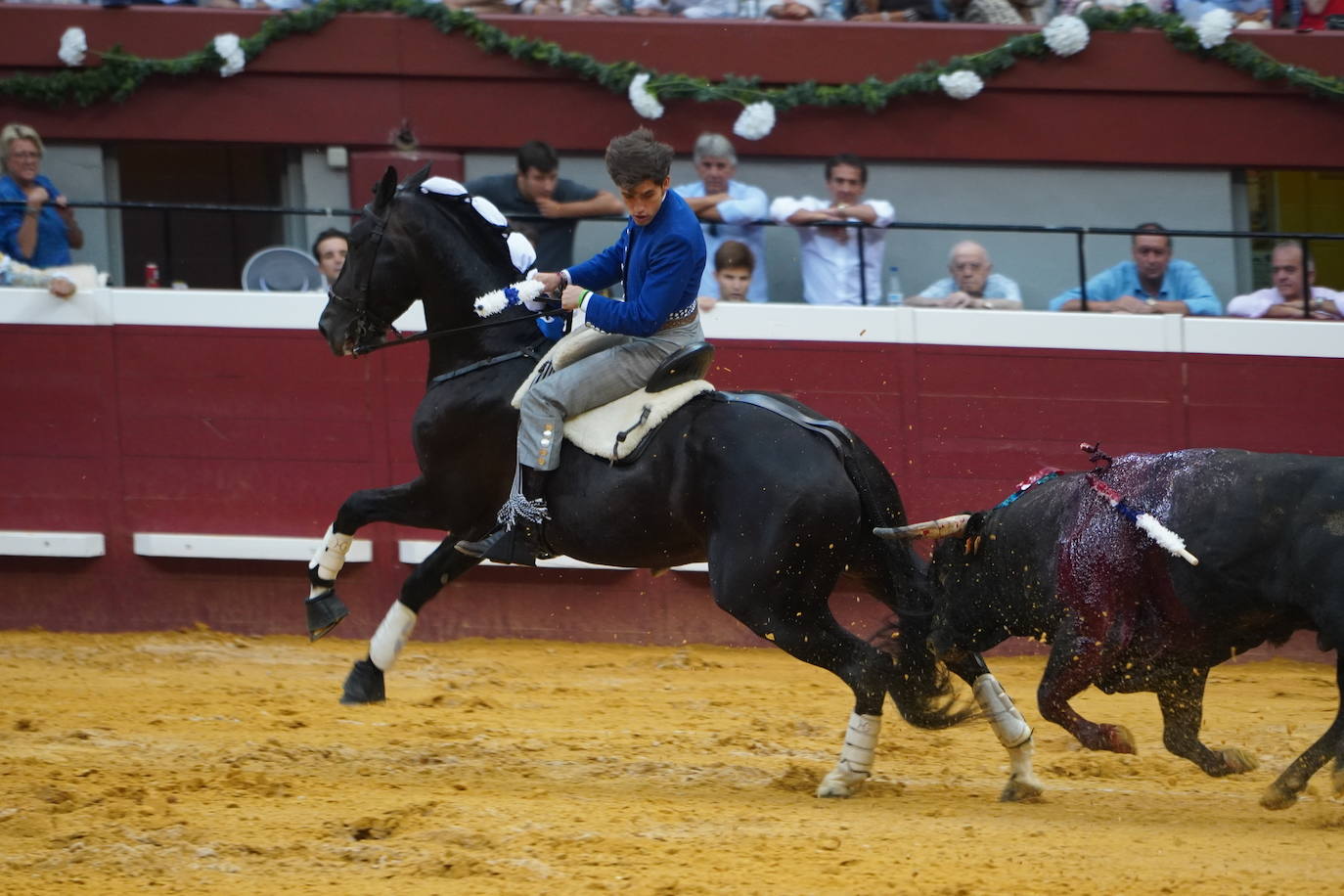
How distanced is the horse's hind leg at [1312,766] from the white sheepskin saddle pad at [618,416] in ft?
7.26

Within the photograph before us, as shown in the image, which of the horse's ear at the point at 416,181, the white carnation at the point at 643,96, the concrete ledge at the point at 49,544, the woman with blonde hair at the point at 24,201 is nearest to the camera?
the horse's ear at the point at 416,181

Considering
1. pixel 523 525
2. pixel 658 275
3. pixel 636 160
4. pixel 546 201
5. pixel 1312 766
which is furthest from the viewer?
pixel 546 201

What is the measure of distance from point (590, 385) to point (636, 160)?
0.83m

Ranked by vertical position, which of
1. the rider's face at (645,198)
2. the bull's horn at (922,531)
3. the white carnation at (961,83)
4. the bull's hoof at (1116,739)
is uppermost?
the white carnation at (961,83)

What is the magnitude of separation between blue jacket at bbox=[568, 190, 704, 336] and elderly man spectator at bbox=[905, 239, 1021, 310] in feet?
10.7

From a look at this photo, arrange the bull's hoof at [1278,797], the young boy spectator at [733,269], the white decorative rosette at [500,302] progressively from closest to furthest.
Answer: the bull's hoof at [1278,797]
the white decorative rosette at [500,302]
the young boy spectator at [733,269]

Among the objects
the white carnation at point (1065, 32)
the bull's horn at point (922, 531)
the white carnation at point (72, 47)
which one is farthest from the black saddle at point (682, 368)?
the white carnation at point (72, 47)

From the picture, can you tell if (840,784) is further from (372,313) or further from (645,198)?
(372,313)

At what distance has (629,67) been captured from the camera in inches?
396

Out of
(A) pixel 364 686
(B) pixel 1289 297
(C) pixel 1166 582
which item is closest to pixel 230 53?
(A) pixel 364 686

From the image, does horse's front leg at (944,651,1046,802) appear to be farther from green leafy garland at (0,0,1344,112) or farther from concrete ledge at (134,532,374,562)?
green leafy garland at (0,0,1344,112)

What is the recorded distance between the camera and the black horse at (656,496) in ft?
18.5

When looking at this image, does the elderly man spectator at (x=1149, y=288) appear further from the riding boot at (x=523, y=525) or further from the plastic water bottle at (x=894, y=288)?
the riding boot at (x=523, y=525)

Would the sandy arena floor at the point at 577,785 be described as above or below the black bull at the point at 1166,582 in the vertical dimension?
below
